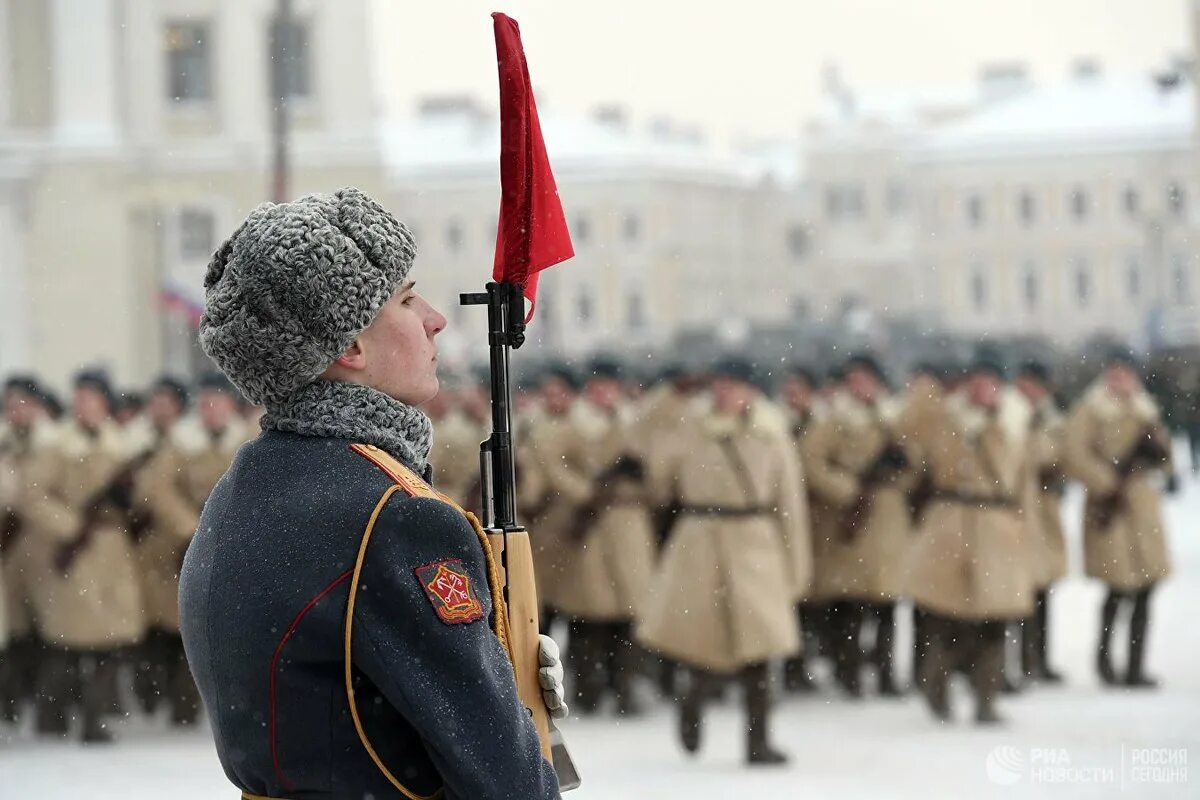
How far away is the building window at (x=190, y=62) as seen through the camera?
869 cm

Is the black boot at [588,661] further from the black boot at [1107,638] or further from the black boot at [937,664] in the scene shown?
the black boot at [1107,638]

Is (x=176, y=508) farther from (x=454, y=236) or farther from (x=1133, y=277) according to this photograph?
(x=1133, y=277)

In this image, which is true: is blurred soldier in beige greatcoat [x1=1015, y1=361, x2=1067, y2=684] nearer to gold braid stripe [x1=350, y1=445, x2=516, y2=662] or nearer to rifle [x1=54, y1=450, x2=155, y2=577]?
rifle [x1=54, y1=450, x2=155, y2=577]

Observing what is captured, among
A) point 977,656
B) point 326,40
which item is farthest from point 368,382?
point 326,40

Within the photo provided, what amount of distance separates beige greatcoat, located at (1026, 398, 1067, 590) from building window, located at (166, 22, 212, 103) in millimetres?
4419

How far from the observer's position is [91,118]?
29.7 ft

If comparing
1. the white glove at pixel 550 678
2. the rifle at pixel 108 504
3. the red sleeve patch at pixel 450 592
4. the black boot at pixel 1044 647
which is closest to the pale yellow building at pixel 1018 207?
the black boot at pixel 1044 647

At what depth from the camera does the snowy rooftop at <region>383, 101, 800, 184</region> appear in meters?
7.78

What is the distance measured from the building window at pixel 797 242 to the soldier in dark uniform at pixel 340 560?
707 cm

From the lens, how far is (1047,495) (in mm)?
6641

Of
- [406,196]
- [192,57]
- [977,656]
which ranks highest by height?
[192,57]

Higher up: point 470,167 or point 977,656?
point 470,167

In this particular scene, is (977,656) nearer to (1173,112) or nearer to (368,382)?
(1173,112)

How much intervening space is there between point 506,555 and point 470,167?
610 centimetres
